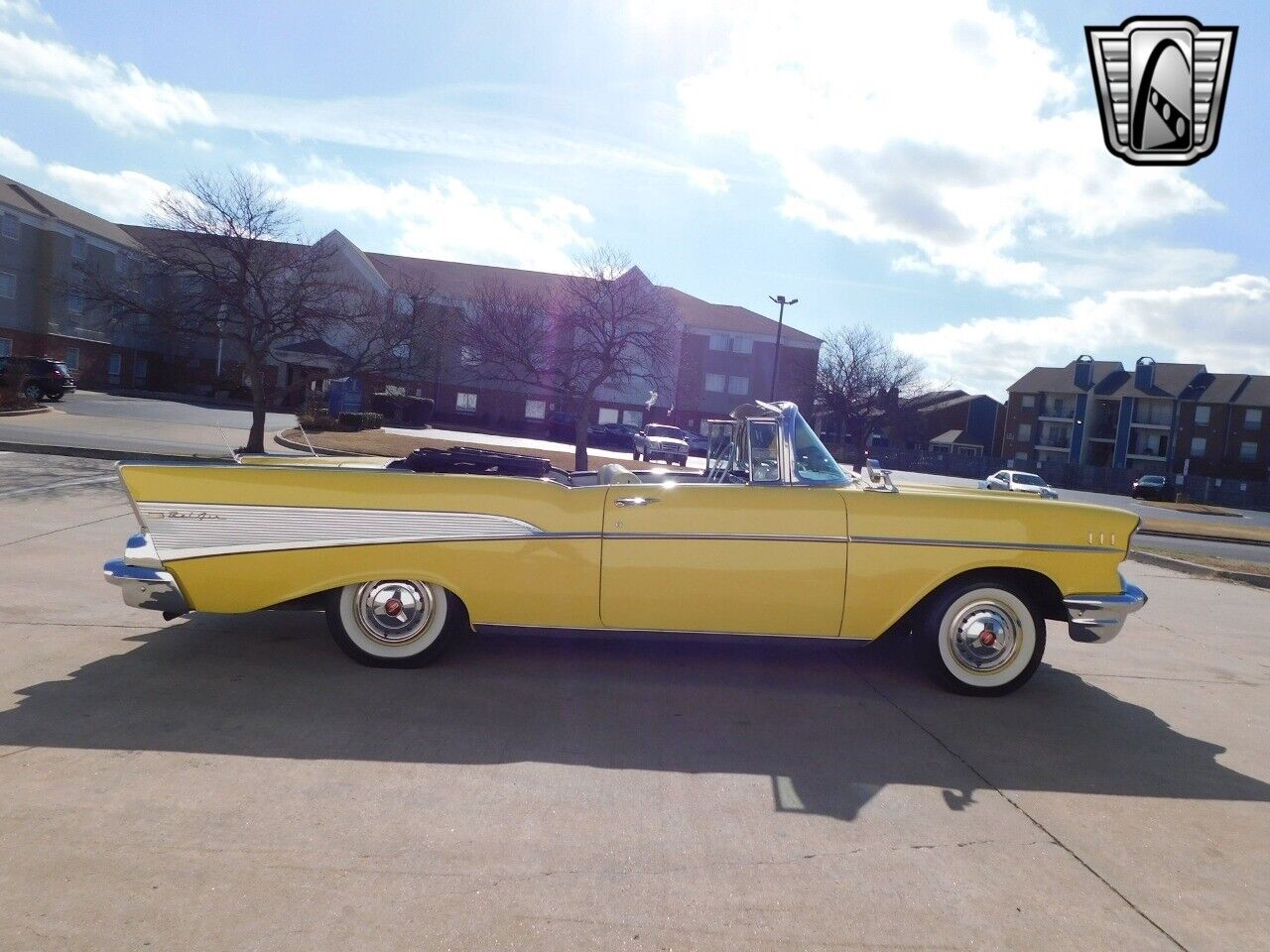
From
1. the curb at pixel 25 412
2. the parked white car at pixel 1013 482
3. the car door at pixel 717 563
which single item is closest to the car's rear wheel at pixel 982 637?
the car door at pixel 717 563

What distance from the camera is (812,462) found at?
536cm

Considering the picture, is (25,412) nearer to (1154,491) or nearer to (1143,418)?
(1154,491)

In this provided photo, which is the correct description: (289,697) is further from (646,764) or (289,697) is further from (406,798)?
(646,764)

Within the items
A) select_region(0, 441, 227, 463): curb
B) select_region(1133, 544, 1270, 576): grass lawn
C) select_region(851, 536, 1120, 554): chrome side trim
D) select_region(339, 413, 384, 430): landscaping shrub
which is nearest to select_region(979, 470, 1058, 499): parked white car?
Answer: select_region(1133, 544, 1270, 576): grass lawn

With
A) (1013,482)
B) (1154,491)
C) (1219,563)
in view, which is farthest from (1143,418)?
(1219,563)

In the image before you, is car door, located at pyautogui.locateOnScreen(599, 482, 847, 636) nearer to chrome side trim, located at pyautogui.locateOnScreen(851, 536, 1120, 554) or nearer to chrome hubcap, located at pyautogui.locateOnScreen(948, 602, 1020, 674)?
chrome side trim, located at pyautogui.locateOnScreen(851, 536, 1120, 554)

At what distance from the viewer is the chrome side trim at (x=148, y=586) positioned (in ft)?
15.5

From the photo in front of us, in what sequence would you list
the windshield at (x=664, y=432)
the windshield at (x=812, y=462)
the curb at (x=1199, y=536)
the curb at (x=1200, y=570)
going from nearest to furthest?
the windshield at (x=812, y=462) → the curb at (x=1200, y=570) → the curb at (x=1199, y=536) → the windshield at (x=664, y=432)

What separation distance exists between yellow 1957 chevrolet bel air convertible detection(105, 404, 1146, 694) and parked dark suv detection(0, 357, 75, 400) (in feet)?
105

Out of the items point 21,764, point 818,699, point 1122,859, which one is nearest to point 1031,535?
point 818,699

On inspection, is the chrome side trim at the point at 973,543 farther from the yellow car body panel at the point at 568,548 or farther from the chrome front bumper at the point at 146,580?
the chrome front bumper at the point at 146,580

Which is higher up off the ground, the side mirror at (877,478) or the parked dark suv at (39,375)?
the side mirror at (877,478)

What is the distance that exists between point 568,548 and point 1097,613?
2840 mm

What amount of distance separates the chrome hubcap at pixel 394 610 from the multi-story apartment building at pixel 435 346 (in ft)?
94.2
